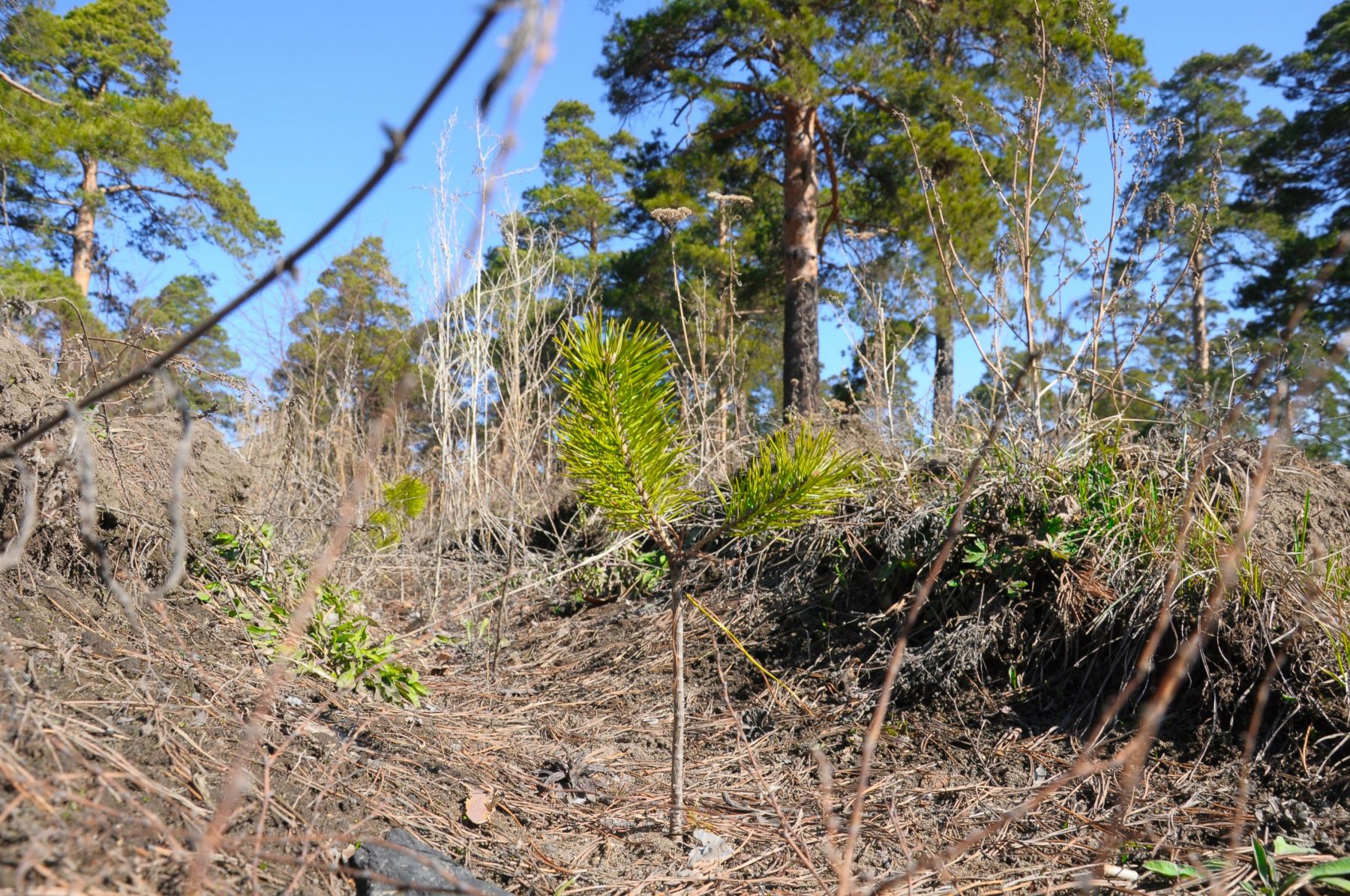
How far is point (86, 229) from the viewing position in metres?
14.8

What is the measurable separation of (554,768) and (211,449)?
174 centimetres

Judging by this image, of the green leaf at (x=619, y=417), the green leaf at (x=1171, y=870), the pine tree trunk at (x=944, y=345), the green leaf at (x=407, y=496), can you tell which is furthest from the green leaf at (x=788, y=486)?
the pine tree trunk at (x=944, y=345)

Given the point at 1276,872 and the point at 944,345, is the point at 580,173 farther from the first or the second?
the point at 1276,872

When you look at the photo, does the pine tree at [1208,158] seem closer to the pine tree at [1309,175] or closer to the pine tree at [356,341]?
the pine tree at [1309,175]

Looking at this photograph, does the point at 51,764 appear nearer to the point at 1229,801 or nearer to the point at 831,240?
the point at 1229,801

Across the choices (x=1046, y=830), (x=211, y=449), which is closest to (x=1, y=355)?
(x=211, y=449)

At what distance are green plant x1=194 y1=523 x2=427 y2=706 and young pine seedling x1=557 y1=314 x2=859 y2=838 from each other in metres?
1.03

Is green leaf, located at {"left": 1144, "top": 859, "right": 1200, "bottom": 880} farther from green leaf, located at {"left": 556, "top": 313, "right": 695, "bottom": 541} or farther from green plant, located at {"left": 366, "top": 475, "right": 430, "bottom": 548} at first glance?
green plant, located at {"left": 366, "top": 475, "right": 430, "bottom": 548}

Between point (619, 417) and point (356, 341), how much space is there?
29.6 feet

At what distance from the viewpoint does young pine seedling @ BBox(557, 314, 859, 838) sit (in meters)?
1.77

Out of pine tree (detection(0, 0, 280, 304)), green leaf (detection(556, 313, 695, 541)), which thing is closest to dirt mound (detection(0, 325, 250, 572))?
green leaf (detection(556, 313, 695, 541))

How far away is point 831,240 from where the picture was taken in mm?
11938

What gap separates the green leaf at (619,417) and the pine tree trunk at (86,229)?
16.6 m

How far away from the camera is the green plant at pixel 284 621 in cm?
252
